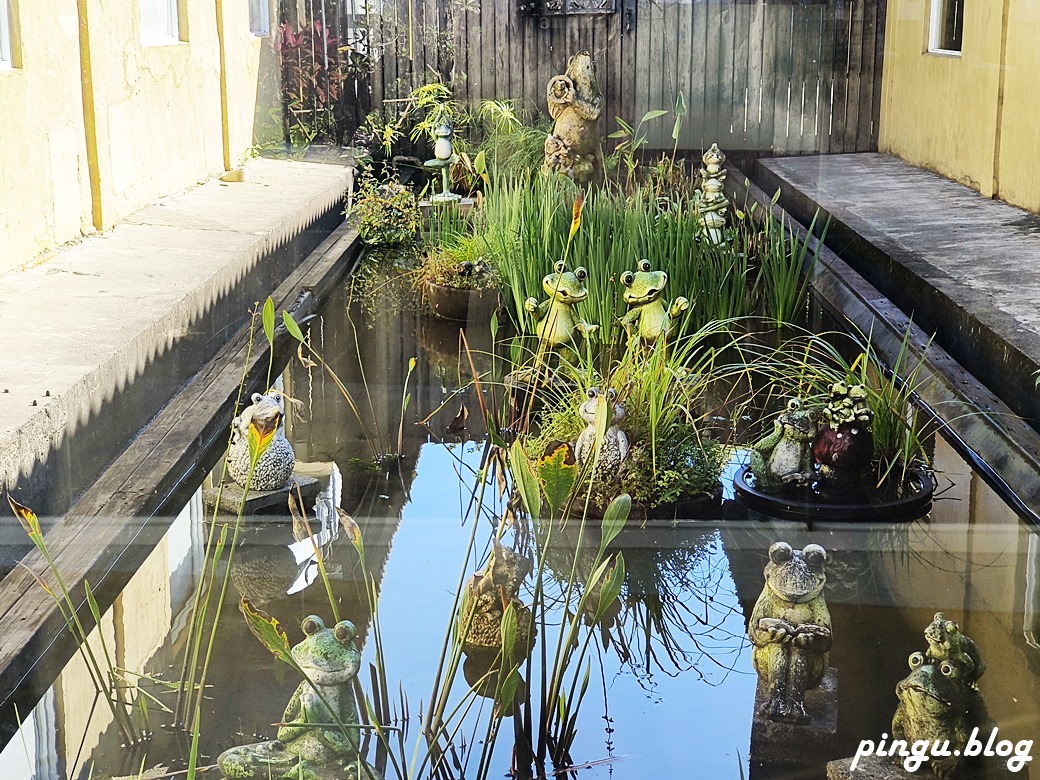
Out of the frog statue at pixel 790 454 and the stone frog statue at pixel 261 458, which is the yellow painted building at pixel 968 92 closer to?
the frog statue at pixel 790 454

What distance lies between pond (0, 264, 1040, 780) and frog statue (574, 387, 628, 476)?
145mm

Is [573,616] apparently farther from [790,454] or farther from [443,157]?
[443,157]

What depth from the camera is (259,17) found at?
859cm

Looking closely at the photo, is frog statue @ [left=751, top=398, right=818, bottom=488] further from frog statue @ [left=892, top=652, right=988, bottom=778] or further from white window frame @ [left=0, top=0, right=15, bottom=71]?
white window frame @ [left=0, top=0, right=15, bottom=71]

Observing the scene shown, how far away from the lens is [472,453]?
3068 millimetres

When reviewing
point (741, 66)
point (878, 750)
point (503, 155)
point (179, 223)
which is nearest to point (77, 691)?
point (878, 750)

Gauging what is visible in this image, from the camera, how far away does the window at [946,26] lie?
7.01 meters

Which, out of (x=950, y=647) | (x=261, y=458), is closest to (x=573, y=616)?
(x=950, y=647)

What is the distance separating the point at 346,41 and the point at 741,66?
2515mm

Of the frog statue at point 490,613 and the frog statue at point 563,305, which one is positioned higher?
the frog statue at point 563,305

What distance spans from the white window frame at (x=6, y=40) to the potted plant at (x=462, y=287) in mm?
1827

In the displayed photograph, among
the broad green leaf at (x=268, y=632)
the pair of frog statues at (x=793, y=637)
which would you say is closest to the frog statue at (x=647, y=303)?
the pair of frog statues at (x=793, y=637)

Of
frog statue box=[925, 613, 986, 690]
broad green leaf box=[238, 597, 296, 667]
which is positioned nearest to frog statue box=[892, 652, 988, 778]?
frog statue box=[925, 613, 986, 690]

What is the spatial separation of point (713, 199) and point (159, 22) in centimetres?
372
